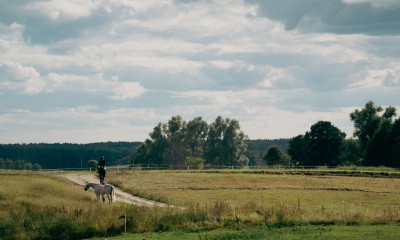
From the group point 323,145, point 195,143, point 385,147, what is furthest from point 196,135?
point 385,147

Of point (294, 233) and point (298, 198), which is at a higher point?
point (298, 198)

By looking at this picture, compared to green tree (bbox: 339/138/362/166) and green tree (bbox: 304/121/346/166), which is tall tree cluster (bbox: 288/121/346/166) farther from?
green tree (bbox: 339/138/362/166)

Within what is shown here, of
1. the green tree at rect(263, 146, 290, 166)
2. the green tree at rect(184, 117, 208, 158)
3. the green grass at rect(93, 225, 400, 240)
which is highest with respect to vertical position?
the green tree at rect(184, 117, 208, 158)

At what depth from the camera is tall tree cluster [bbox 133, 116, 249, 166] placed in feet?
536

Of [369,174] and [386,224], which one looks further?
[369,174]

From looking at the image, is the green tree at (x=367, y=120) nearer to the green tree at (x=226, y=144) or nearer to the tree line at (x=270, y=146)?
the tree line at (x=270, y=146)

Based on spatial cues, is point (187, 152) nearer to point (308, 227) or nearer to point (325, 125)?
point (325, 125)

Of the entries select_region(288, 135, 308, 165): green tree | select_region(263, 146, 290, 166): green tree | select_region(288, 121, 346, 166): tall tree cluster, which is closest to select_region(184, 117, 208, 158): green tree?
select_region(263, 146, 290, 166): green tree

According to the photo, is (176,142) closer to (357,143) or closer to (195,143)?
(195,143)

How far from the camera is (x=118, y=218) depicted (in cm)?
2911

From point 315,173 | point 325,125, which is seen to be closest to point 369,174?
point 315,173

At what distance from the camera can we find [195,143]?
172875 mm

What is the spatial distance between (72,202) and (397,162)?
10436 cm

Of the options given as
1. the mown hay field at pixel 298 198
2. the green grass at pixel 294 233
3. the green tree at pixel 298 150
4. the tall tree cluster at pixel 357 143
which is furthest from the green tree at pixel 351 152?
the green grass at pixel 294 233
